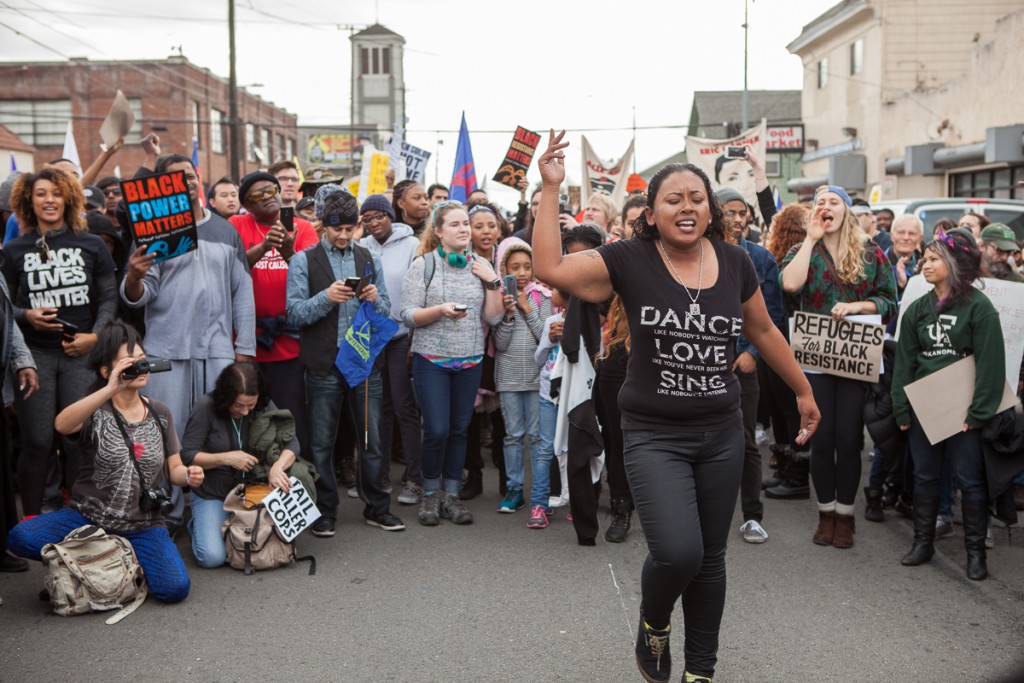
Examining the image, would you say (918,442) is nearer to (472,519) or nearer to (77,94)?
(472,519)

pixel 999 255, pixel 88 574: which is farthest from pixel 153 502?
pixel 999 255

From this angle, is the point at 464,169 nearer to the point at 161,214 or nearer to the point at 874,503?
the point at 161,214

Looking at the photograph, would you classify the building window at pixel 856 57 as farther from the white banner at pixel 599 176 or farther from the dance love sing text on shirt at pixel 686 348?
the dance love sing text on shirt at pixel 686 348

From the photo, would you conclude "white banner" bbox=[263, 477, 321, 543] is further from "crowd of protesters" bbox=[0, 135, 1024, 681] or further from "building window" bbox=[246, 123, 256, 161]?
"building window" bbox=[246, 123, 256, 161]

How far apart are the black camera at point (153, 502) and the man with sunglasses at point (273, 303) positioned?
147cm

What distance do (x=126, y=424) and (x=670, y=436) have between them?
3178 millimetres

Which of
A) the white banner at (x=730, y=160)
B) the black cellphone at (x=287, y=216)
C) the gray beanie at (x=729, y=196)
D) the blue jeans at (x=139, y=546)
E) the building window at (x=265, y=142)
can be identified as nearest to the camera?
the blue jeans at (x=139, y=546)

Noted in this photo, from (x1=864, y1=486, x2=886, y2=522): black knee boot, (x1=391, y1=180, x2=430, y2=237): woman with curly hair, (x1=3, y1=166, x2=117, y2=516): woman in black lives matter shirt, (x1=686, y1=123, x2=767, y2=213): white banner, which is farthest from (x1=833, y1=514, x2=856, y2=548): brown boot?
(x1=686, y1=123, x2=767, y2=213): white banner

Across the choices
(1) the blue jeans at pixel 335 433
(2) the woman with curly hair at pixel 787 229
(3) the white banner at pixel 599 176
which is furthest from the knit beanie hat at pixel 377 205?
(3) the white banner at pixel 599 176

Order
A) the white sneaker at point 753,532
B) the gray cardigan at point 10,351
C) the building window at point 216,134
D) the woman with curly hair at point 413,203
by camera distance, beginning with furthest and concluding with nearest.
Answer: the building window at point 216,134 < the woman with curly hair at point 413,203 < the white sneaker at point 753,532 < the gray cardigan at point 10,351

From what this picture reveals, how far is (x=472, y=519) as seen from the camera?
7098 mm

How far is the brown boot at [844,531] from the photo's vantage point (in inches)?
253

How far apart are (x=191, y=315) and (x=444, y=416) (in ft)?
5.85

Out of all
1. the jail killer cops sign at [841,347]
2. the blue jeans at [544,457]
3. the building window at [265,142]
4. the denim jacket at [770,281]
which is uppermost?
the building window at [265,142]
